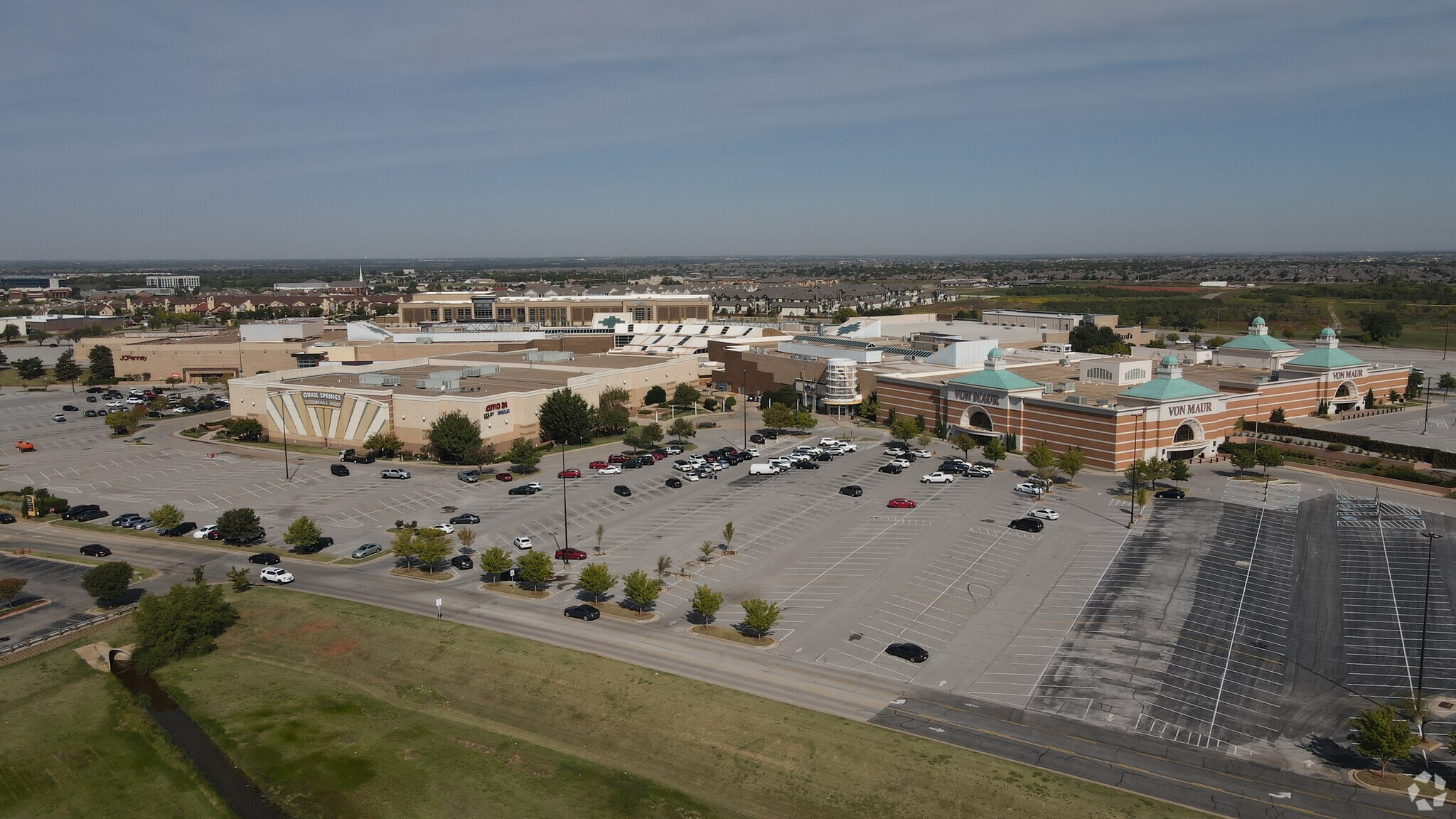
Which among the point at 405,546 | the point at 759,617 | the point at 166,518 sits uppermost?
the point at 166,518

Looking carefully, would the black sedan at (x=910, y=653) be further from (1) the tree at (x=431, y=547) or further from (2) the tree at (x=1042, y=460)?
(2) the tree at (x=1042, y=460)

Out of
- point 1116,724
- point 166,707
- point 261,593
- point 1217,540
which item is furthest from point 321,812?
point 1217,540

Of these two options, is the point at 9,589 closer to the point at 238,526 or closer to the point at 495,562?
the point at 238,526

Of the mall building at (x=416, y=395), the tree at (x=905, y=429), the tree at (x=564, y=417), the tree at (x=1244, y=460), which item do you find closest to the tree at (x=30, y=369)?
the mall building at (x=416, y=395)

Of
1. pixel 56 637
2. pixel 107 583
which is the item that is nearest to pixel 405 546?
pixel 107 583

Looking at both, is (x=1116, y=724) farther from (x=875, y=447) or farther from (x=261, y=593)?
(x=875, y=447)

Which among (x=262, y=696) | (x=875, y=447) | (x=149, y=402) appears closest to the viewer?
(x=262, y=696)

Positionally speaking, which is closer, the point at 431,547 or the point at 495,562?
the point at 495,562
